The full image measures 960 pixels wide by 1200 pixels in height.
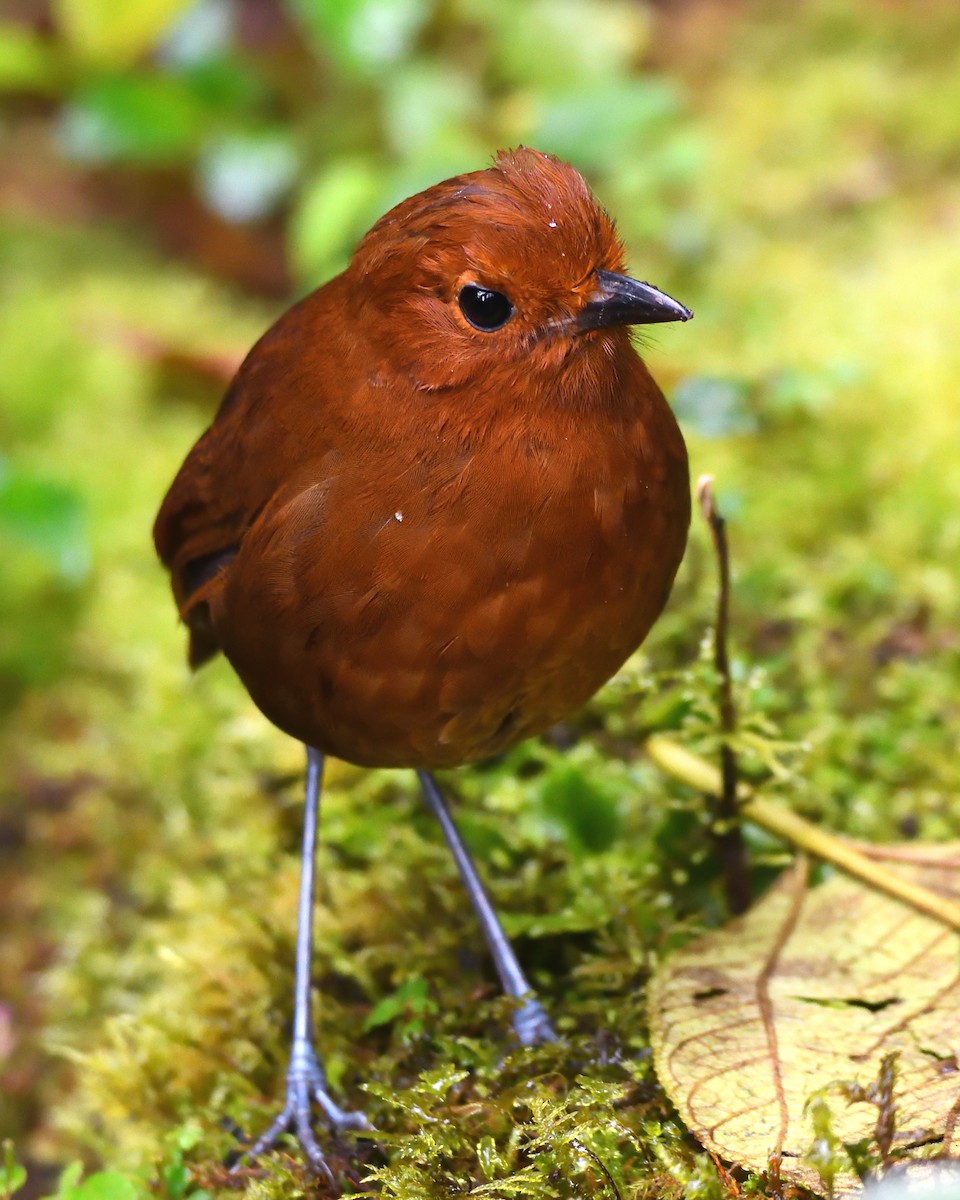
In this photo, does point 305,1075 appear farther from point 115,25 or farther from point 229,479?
point 115,25

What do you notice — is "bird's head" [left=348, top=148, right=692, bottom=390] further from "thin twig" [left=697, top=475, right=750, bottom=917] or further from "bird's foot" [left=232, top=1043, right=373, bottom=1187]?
"bird's foot" [left=232, top=1043, right=373, bottom=1187]

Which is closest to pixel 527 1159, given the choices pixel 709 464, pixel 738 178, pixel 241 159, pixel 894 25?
pixel 709 464

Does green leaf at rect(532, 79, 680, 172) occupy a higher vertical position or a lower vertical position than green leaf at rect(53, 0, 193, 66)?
lower

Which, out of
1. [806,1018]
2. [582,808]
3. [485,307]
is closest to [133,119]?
[582,808]

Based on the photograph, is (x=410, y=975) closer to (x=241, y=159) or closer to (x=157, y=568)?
(x=157, y=568)

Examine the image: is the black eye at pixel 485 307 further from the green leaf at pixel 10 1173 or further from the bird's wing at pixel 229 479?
the green leaf at pixel 10 1173

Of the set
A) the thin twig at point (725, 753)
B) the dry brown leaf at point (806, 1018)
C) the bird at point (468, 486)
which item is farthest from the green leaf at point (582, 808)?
the bird at point (468, 486)

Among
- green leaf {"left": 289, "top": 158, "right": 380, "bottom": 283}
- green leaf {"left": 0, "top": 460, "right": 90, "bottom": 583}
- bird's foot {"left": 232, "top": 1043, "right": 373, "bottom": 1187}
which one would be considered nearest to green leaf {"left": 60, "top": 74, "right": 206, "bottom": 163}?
green leaf {"left": 289, "top": 158, "right": 380, "bottom": 283}
